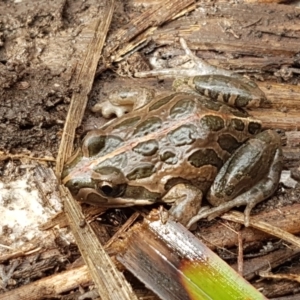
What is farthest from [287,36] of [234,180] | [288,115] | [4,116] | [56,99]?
[4,116]

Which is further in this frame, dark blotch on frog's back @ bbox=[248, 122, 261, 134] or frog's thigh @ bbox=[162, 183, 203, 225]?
dark blotch on frog's back @ bbox=[248, 122, 261, 134]

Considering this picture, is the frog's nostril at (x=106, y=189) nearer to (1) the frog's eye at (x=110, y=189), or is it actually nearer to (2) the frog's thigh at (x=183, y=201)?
(1) the frog's eye at (x=110, y=189)

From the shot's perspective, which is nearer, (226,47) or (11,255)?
(11,255)

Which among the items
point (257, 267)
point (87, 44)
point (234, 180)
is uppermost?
point (87, 44)

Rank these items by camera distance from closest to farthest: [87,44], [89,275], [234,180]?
[89,275], [234,180], [87,44]

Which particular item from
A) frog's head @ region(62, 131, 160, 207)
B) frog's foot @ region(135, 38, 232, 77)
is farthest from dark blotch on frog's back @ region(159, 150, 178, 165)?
frog's foot @ region(135, 38, 232, 77)

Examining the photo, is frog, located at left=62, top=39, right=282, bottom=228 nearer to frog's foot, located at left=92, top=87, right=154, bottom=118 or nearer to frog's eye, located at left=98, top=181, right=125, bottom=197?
frog's eye, located at left=98, top=181, right=125, bottom=197

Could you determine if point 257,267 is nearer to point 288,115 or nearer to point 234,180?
point 234,180

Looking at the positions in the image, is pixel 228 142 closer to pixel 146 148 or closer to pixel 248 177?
pixel 248 177
